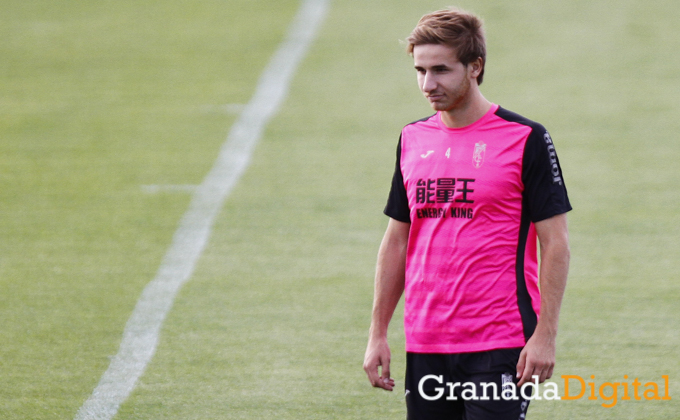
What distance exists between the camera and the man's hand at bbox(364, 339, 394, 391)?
3.22 meters

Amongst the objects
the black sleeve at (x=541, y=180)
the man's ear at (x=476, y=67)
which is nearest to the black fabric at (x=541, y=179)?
the black sleeve at (x=541, y=180)

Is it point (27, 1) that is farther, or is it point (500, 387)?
point (27, 1)

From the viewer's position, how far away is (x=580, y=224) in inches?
290

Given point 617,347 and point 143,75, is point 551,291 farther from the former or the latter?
point 143,75

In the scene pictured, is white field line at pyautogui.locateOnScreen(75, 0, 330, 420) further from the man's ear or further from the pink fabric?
the man's ear

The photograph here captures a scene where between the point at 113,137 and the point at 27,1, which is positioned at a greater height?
the point at 27,1

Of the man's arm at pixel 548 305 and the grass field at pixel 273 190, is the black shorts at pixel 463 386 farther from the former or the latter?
the grass field at pixel 273 190

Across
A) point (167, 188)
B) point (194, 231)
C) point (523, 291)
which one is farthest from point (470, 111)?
point (167, 188)

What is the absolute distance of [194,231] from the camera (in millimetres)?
7188

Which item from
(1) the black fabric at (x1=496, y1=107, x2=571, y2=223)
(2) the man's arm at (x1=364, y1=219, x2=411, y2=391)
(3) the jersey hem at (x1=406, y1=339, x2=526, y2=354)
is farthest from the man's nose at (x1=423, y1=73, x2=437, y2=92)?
(3) the jersey hem at (x1=406, y1=339, x2=526, y2=354)

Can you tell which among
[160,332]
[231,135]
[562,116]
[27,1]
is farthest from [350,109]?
[27,1]

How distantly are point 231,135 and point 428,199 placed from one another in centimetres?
643

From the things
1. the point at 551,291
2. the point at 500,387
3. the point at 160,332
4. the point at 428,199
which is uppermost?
the point at 428,199

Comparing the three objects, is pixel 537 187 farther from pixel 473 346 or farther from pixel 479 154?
pixel 473 346
